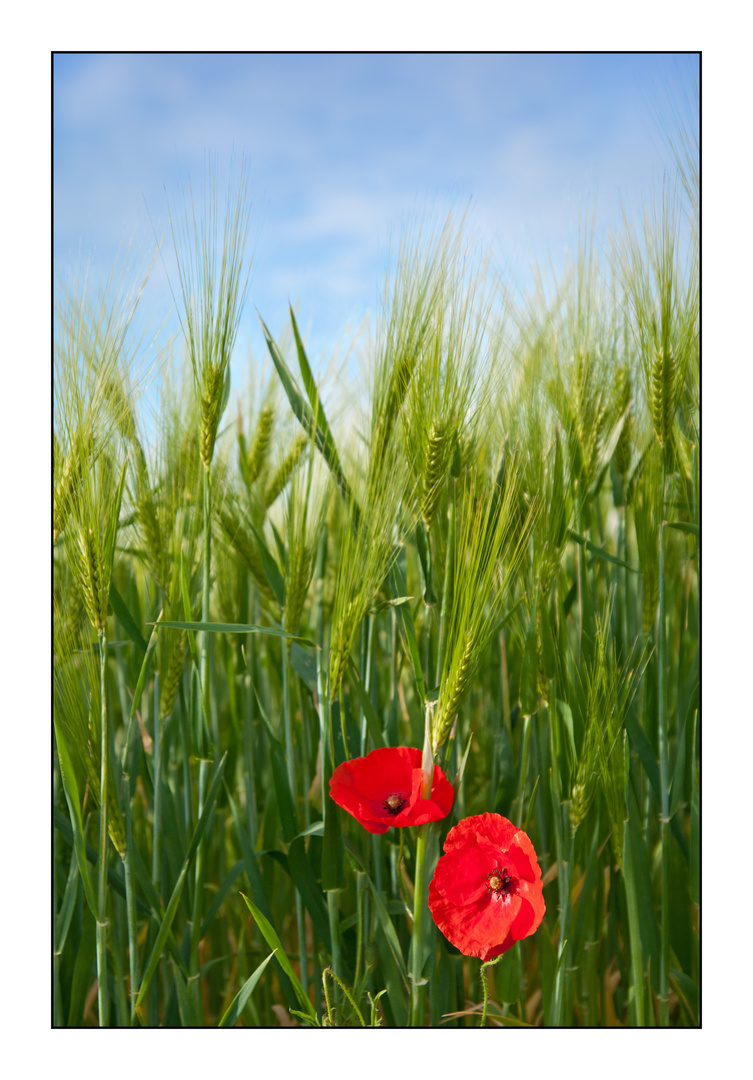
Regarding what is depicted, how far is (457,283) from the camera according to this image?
106cm

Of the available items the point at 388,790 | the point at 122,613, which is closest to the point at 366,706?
the point at 388,790

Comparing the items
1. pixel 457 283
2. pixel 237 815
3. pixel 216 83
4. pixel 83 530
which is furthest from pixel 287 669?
pixel 216 83

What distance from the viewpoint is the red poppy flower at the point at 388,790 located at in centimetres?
87

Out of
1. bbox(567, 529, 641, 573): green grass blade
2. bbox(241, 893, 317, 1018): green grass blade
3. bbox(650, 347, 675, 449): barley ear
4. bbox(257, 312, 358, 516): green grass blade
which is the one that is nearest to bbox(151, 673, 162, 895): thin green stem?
bbox(241, 893, 317, 1018): green grass blade

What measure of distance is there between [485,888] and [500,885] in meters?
0.02

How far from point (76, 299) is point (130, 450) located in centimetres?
23

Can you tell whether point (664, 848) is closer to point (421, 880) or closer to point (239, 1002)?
point (421, 880)

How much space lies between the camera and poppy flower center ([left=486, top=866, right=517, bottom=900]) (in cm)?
93

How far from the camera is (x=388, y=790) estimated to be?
0.94 m

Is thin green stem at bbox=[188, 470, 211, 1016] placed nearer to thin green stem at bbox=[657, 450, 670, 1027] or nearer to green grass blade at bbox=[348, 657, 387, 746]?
green grass blade at bbox=[348, 657, 387, 746]

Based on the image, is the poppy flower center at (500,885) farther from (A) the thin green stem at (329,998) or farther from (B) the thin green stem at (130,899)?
(B) the thin green stem at (130,899)

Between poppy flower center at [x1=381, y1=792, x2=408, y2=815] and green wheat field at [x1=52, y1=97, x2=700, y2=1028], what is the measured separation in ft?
0.16
